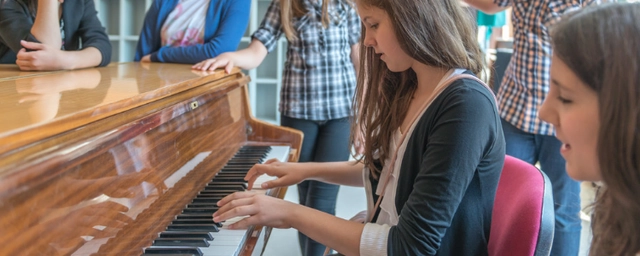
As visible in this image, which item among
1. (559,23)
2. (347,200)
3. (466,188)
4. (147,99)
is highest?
(559,23)

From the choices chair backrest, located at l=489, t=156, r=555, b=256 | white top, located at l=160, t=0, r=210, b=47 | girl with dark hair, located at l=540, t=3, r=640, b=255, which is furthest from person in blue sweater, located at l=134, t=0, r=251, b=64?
girl with dark hair, located at l=540, t=3, r=640, b=255

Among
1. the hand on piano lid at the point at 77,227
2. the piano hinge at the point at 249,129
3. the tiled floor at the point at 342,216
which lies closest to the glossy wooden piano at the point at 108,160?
the hand on piano lid at the point at 77,227

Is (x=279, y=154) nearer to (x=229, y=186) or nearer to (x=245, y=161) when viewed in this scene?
(x=245, y=161)

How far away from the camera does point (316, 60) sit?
7.48 ft

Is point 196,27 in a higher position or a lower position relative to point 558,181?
higher

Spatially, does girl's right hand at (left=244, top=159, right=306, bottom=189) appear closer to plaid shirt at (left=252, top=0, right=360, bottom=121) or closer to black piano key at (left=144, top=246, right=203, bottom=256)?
black piano key at (left=144, top=246, right=203, bottom=256)

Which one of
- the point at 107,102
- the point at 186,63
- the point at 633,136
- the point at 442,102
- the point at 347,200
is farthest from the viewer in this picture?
the point at 347,200

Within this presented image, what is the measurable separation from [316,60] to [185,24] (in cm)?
55

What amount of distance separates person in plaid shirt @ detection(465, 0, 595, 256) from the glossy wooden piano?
90cm

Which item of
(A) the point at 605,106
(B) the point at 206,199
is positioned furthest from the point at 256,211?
(A) the point at 605,106

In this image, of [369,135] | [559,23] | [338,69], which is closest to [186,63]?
[338,69]

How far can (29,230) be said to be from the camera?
0.79 meters

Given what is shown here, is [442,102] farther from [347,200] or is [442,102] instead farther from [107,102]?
[347,200]

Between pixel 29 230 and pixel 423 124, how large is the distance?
0.70 meters
